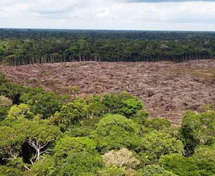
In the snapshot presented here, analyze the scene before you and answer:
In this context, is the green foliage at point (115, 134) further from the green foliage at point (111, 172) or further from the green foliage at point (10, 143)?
the green foliage at point (10, 143)

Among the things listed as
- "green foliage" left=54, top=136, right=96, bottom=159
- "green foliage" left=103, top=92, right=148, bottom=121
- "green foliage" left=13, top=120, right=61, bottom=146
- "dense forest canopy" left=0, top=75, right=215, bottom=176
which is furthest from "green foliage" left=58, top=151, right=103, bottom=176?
"green foliage" left=103, top=92, right=148, bottom=121

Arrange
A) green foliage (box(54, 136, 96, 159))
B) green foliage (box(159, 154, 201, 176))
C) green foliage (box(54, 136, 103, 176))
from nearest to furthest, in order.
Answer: green foliage (box(54, 136, 103, 176)) → green foliage (box(159, 154, 201, 176)) → green foliage (box(54, 136, 96, 159))

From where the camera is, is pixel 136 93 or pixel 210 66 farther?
pixel 210 66

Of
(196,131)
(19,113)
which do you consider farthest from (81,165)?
(19,113)

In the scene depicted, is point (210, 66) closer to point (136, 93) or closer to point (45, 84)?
point (136, 93)

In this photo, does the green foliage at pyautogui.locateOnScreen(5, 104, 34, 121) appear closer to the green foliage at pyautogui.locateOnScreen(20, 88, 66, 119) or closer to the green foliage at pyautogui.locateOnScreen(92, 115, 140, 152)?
the green foliage at pyautogui.locateOnScreen(20, 88, 66, 119)

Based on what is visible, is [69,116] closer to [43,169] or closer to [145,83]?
[43,169]

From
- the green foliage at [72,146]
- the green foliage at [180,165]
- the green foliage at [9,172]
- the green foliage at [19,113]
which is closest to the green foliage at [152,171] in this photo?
the green foliage at [180,165]

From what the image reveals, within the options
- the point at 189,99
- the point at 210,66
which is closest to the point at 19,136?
the point at 189,99
